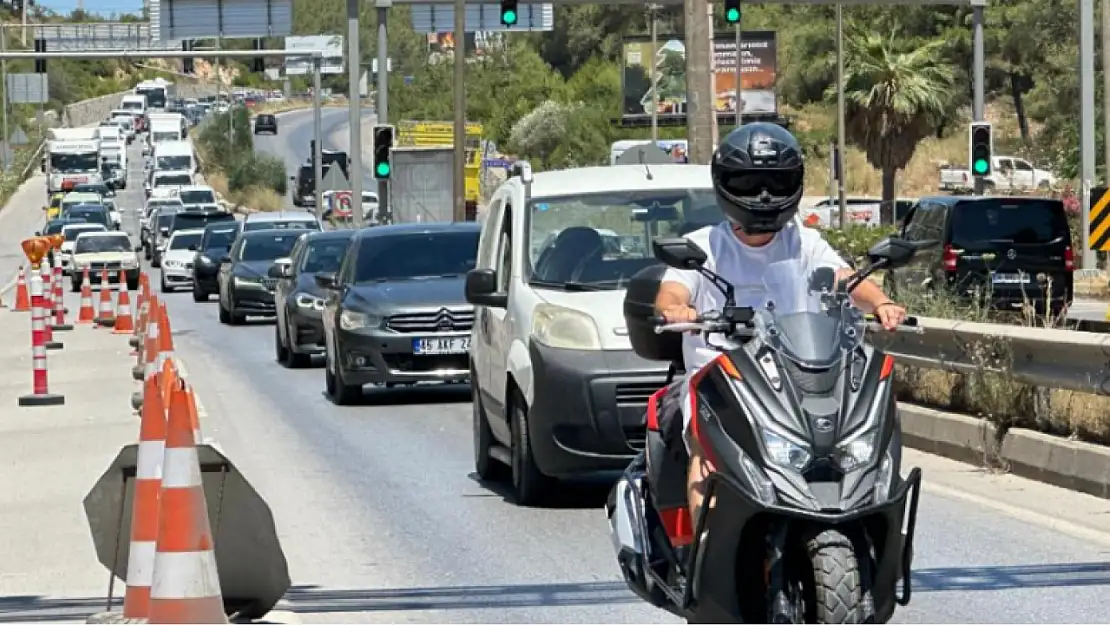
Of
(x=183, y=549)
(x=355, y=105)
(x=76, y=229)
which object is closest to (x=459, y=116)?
(x=355, y=105)

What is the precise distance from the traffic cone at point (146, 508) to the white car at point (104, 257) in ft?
136

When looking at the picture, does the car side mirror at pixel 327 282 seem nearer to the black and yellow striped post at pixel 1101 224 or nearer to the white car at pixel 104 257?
the black and yellow striped post at pixel 1101 224

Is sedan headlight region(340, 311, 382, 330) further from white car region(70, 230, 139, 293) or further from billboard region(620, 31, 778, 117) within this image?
billboard region(620, 31, 778, 117)

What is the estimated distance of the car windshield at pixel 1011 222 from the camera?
28594 millimetres

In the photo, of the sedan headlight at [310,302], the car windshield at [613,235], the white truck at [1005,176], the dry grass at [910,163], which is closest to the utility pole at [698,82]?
the sedan headlight at [310,302]

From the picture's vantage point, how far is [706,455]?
20.6ft

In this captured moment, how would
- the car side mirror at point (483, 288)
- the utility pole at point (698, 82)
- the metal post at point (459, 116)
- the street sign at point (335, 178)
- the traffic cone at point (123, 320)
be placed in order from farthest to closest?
the street sign at point (335, 178) < the metal post at point (459, 116) < the traffic cone at point (123, 320) < the utility pole at point (698, 82) < the car side mirror at point (483, 288)

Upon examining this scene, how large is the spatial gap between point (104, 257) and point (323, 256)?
81.7ft

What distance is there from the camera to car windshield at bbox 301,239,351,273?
2612 cm

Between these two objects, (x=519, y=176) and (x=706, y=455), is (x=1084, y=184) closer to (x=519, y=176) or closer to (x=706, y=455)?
(x=519, y=176)

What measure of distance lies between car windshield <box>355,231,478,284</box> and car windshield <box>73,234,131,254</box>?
31416mm

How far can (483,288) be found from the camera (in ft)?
40.6

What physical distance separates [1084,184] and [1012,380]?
2314cm

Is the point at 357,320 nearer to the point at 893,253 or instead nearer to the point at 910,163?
the point at 893,253
